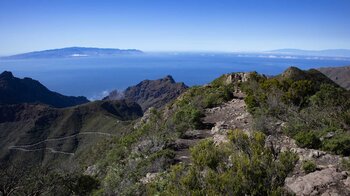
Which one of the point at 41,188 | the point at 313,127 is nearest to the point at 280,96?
the point at 313,127

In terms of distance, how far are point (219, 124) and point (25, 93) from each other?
5870 inches

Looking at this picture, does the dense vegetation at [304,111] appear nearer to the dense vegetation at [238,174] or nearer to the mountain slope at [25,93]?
the dense vegetation at [238,174]

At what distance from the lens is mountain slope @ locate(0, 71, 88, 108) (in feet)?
448

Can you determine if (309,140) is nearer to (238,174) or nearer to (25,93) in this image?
(238,174)

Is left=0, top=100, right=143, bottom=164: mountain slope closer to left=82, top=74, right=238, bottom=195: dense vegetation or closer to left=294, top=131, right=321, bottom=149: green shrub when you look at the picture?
left=82, top=74, right=238, bottom=195: dense vegetation

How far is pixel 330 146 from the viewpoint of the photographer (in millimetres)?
9953

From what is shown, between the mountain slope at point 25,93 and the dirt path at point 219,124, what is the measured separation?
4916 inches

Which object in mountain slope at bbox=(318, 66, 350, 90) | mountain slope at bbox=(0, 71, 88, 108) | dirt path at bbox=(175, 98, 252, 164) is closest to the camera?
dirt path at bbox=(175, 98, 252, 164)

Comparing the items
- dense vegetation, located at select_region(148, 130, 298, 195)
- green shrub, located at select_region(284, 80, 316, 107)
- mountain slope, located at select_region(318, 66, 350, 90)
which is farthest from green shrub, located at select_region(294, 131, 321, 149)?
mountain slope, located at select_region(318, 66, 350, 90)

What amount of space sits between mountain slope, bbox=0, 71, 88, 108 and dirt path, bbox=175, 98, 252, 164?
125m

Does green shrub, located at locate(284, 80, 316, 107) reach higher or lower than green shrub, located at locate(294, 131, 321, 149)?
higher

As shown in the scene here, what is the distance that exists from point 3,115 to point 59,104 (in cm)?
5773

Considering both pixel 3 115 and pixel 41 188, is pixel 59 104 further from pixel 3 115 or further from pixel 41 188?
pixel 41 188

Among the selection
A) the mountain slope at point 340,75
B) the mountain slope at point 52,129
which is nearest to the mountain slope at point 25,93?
the mountain slope at point 52,129
